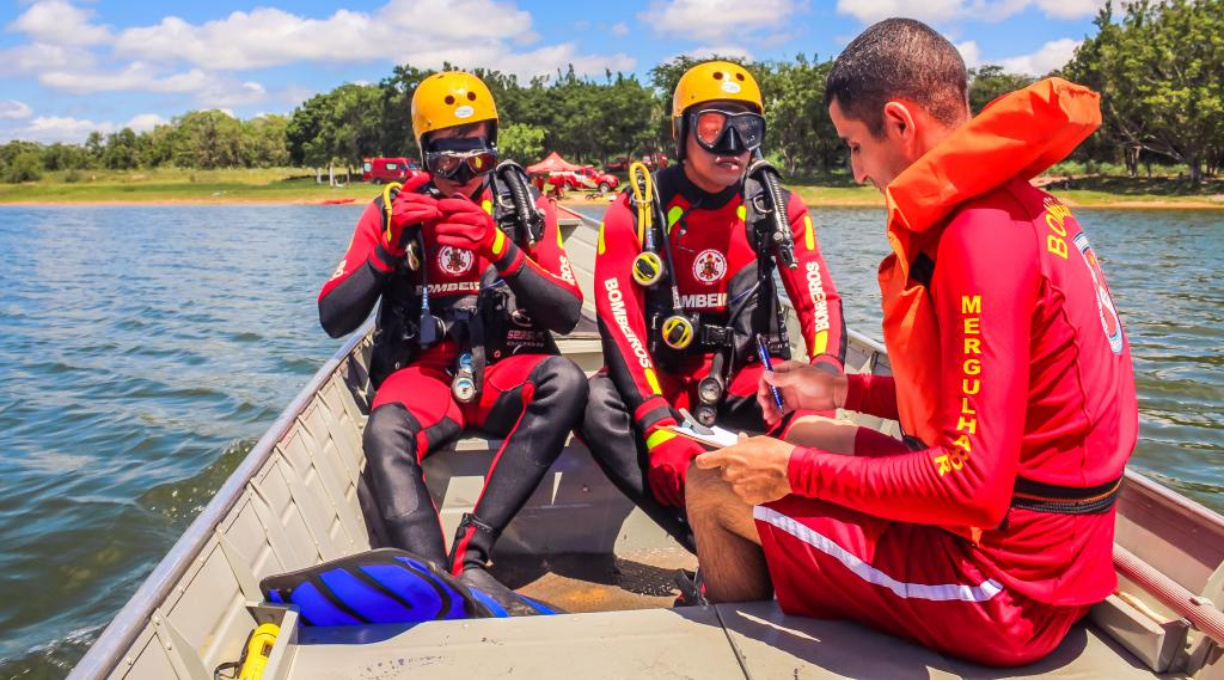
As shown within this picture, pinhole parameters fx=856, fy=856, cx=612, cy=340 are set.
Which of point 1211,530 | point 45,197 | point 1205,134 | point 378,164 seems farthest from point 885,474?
point 45,197

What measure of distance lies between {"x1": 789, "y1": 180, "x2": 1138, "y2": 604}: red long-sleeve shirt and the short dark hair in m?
0.24

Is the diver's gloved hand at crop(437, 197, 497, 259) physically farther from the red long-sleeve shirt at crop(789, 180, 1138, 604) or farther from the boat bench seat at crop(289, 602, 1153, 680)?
the red long-sleeve shirt at crop(789, 180, 1138, 604)

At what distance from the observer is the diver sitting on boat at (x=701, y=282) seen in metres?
3.37

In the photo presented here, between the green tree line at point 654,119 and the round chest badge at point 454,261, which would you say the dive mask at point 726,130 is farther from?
the green tree line at point 654,119

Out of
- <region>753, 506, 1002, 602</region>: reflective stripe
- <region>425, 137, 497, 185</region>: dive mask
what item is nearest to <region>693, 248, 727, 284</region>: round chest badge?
<region>425, 137, 497, 185</region>: dive mask

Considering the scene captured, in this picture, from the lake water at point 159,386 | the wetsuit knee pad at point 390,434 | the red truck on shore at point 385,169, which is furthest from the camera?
the red truck on shore at point 385,169

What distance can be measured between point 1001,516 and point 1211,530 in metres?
0.88

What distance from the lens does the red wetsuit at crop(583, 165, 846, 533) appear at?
11.5 ft

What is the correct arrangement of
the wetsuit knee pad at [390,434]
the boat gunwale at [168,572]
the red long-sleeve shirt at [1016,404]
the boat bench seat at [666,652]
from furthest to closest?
the wetsuit knee pad at [390,434]
the boat bench seat at [666,652]
the boat gunwale at [168,572]
the red long-sleeve shirt at [1016,404]

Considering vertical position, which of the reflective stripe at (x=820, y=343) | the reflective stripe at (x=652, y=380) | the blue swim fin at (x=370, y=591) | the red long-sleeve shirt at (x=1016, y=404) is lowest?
the blue swim fin at (x=370, y=591)

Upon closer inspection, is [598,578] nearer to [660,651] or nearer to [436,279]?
[436,279]

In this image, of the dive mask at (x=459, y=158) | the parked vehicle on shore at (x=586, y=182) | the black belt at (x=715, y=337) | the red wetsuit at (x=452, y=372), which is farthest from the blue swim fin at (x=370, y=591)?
the parked vehicle on shore at (x=586, y=182)

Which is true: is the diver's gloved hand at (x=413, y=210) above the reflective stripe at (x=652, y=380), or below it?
above

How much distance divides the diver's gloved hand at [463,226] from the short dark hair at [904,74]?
1.75 metres
